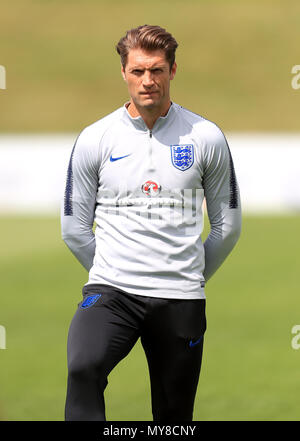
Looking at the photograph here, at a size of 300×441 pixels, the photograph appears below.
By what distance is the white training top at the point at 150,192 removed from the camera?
4.37 metres

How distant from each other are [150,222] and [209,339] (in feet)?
18.5

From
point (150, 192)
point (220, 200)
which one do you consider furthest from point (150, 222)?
point (220, 200)

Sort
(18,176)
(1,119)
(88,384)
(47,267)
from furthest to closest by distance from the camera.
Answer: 1. (1,119)
2. (18,176)
3. (47,267)
4. (88,384)

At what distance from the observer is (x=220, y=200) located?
4.67 m

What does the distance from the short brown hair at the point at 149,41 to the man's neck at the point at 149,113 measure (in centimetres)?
24

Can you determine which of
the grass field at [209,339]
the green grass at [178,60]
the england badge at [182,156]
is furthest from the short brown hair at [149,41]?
the green grass at [178,60]

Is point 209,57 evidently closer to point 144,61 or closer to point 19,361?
point 19,361

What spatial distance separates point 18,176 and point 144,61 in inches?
712

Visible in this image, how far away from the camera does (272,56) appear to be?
123 feet
